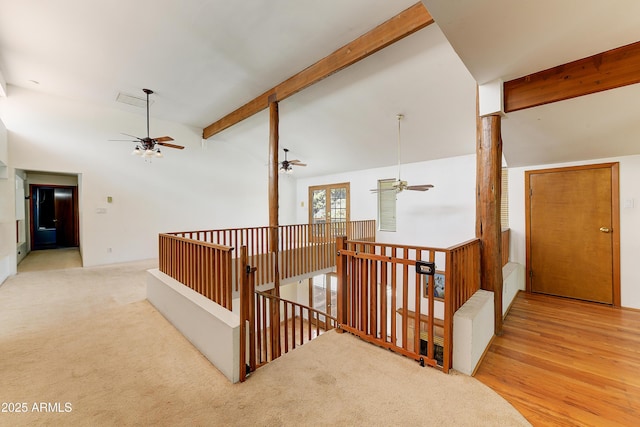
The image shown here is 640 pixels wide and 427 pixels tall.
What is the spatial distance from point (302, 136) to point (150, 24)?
375 cm

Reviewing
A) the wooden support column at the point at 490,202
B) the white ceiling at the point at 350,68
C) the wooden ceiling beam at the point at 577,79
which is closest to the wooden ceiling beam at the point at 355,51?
the white ceiling at the point at 350,68

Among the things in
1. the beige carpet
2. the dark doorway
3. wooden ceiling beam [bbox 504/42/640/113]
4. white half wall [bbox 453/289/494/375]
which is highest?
wooden ceiling beam [bbox 504/42/640/113]

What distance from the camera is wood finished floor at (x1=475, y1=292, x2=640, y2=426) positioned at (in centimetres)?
162

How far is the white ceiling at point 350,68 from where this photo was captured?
5.65 feet

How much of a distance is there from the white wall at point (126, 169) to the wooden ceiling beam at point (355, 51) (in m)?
1.48

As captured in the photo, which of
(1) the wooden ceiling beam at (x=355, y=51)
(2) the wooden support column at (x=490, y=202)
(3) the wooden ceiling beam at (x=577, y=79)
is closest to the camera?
(3) the wooden ceiling beam at (x=577, y=79)

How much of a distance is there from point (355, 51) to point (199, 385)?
414cm

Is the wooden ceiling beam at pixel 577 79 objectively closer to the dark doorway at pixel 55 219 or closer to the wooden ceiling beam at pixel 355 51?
the wooden ceiling beam at pixel 355 51

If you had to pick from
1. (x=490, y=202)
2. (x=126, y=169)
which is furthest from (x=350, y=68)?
(x=126, y=169)

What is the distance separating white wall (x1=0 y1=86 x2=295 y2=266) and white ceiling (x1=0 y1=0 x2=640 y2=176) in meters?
0.50

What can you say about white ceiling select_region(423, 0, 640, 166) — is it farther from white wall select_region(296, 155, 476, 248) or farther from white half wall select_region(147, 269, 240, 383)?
white half wall select_region(147, 269, 240, 383)

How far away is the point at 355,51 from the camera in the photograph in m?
3.43

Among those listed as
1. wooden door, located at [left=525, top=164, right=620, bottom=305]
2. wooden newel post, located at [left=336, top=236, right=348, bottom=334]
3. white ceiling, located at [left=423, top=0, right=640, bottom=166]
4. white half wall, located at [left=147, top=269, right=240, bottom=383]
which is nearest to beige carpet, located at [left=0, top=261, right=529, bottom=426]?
white half wall, located at [left=147, top=269, right=240, bottom=383]

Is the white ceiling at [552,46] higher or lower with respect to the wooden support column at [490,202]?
higher
